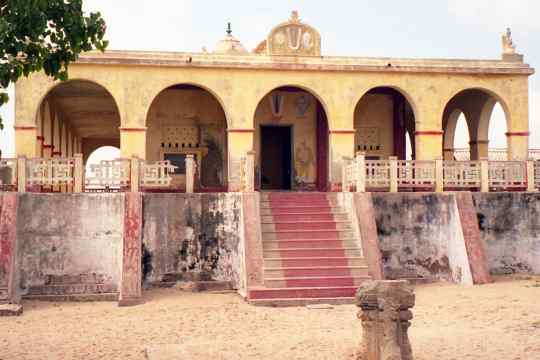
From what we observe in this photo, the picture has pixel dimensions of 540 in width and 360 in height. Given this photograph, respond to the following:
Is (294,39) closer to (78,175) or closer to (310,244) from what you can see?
(310,244)

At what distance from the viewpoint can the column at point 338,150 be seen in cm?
1802

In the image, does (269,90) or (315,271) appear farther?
(269,90)

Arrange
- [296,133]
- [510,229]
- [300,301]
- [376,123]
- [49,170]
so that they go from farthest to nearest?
[376,123]
[296,133]
[510,229]
[49,170]
[300,301]

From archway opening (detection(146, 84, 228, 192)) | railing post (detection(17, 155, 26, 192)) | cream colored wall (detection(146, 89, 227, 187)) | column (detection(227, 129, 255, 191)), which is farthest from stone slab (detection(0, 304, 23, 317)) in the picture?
cream colored wall (detection(146, 89, 227, 187))

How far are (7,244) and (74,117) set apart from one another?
13.1 m

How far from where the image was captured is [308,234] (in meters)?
15.2

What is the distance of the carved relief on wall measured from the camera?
1802 cm

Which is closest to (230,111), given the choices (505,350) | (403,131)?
(403,131)

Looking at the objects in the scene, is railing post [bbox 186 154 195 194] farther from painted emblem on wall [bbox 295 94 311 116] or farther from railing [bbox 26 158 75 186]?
painted emblem on wall [bbox 295 94 311 116]

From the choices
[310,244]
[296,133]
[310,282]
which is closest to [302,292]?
[310,282]

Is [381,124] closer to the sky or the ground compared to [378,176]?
closer to the sky

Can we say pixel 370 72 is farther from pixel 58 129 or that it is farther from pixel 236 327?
pixel 58 129

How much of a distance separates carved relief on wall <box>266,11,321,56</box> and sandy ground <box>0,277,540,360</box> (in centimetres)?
721

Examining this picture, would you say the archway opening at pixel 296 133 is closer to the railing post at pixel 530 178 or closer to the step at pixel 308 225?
the step at pixel 308 225
